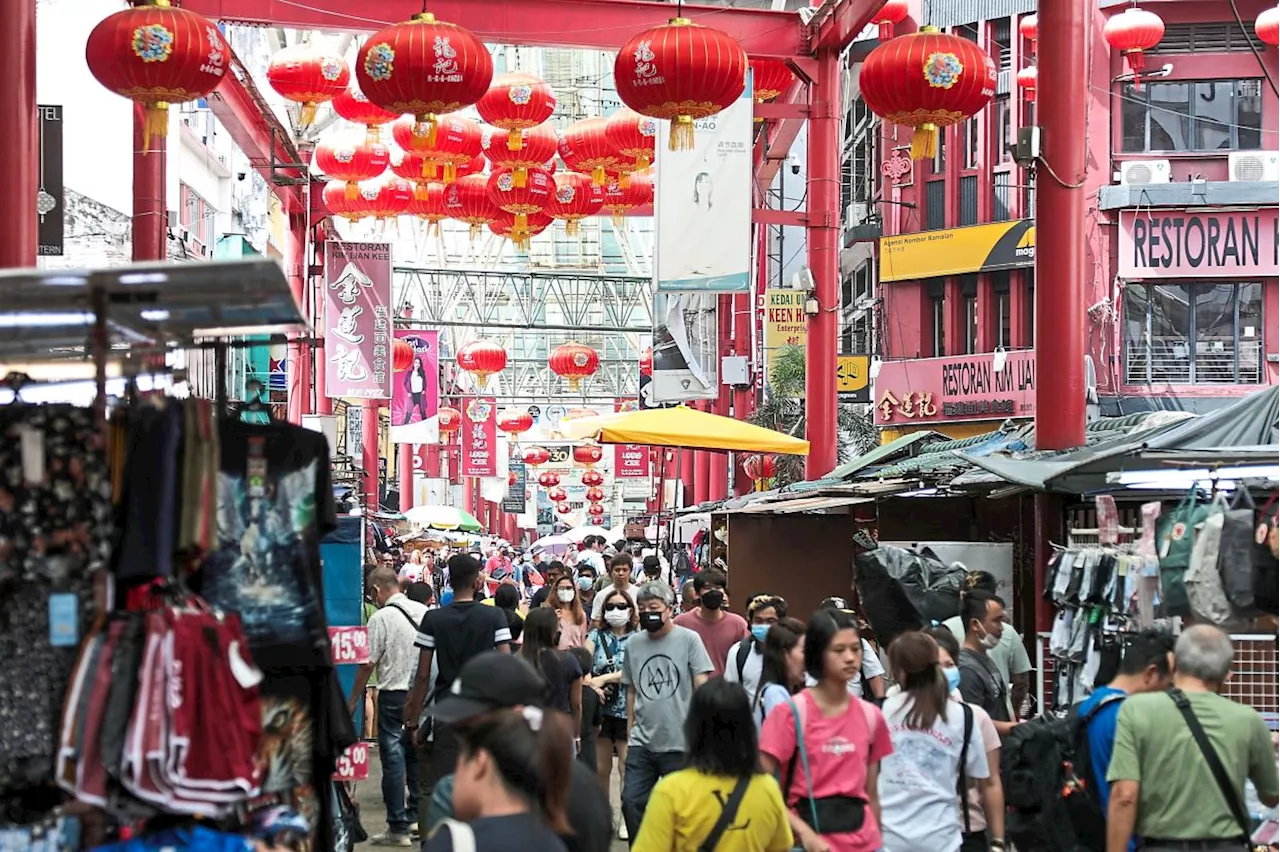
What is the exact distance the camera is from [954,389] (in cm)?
3397

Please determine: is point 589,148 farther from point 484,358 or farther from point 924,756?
point 484,358

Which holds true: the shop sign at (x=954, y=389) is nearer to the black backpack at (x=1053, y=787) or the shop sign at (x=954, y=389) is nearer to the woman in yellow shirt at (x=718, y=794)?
the black backpack at (x=1053, y=787)

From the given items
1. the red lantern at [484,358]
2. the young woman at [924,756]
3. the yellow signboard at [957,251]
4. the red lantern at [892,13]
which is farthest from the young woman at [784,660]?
the red lantern at [484,358]

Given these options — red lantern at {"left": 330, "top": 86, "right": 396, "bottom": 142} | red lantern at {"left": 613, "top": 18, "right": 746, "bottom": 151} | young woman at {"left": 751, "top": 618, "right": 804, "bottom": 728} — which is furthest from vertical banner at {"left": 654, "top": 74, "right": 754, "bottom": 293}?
young woman at {"left": 751, "top": 618, "right": 804, "bottom": 728}

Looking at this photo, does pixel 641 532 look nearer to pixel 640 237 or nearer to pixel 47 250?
pixel 640 237

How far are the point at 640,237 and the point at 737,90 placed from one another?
39.0m

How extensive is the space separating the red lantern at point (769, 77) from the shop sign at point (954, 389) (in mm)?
10716

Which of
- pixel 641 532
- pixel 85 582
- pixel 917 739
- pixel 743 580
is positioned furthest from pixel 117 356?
pixel 641 532

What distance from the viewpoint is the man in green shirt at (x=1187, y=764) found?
245 inches

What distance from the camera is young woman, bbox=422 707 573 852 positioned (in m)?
4.14

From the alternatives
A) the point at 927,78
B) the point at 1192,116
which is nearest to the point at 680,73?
the point at 927,78

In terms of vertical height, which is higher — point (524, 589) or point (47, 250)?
point (47, 250)

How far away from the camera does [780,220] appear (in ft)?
72.7

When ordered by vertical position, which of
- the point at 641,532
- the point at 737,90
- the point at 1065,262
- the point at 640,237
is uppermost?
the point at 640,237
